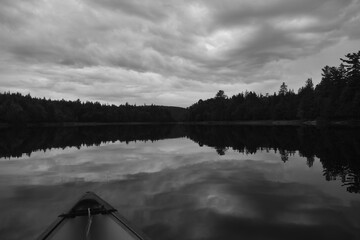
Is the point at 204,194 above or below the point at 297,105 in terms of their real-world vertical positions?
below

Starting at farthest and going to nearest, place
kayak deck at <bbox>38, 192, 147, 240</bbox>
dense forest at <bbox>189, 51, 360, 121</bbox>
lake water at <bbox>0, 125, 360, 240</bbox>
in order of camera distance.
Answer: dense forest at <bbox>189, 51, 360, 121</bbox> → lake water at <bbox>0, 125, 360, 240</bbox> → kayak deck at <bbox>38, 192, 147, 240</bbox>

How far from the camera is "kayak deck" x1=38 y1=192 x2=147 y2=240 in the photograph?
333 inches

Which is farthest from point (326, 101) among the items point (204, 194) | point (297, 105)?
point (204, 194)

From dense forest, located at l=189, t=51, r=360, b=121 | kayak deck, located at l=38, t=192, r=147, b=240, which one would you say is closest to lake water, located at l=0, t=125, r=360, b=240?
kayak deck, located at l=38, t=192, r=147, b=240

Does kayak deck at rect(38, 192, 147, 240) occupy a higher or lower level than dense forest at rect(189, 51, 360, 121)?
lower

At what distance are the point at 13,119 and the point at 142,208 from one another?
148651mm

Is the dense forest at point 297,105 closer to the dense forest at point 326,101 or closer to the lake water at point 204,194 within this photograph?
the dense forest at point 326,101

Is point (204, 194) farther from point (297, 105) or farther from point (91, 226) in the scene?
point (297, 105)

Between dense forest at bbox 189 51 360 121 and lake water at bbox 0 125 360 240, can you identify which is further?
dense forest at bbox 189 51 360 121

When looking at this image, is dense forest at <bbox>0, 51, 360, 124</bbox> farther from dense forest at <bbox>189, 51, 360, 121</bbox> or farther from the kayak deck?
the kayak deck

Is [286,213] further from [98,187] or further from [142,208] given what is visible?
[98,187]

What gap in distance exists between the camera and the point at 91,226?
9.05 metres

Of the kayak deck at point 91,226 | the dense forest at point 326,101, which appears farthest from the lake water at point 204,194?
the dense forest at point 326,101

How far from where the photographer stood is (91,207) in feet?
36.8
